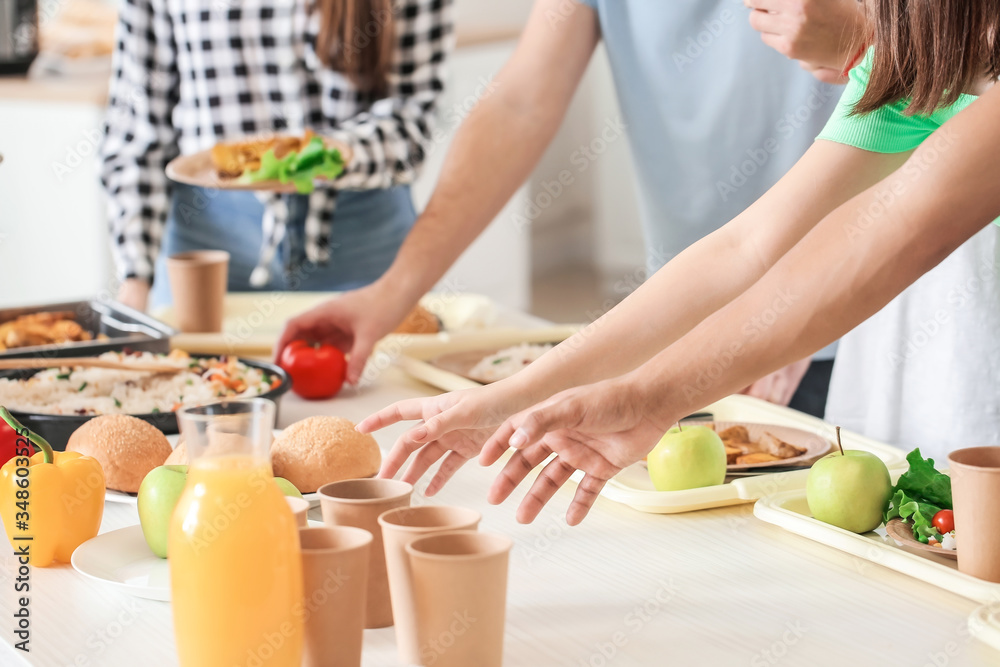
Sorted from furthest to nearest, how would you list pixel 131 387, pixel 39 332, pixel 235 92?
pixel 235 92 → pixel 39 332 → pixel 131 387

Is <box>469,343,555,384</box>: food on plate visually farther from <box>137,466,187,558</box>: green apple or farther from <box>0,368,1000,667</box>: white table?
<box>137,466,187,558</box>: green apple

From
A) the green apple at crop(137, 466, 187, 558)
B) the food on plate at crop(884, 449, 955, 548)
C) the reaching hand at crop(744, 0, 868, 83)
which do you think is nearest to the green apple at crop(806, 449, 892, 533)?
the food on plate at crop(884, 449, 955, 548)

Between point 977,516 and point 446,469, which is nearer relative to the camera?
point 977,516

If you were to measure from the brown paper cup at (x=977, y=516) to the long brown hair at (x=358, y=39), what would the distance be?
1413 mm

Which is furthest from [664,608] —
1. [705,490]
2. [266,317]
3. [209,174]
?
[266,317]

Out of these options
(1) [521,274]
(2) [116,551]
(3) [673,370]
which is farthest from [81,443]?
(1) [521,274]

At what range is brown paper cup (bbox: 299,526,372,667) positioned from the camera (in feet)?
2.32

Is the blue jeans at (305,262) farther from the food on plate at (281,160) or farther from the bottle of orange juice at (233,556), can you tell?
the bottle of orange juice at (233,556)

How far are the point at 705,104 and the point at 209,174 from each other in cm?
83

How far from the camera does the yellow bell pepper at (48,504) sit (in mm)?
955

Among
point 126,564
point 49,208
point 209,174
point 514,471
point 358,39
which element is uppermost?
point 358,39

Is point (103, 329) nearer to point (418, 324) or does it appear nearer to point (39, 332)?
point (39, 332)

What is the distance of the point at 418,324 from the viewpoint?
6.16 ft

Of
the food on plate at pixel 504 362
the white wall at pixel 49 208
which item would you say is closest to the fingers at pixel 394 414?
the food on plate at pixel 504 362
